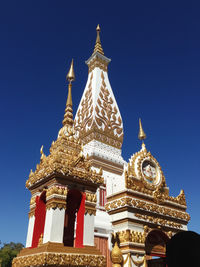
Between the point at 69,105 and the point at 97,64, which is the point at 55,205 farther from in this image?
the point at 97,64

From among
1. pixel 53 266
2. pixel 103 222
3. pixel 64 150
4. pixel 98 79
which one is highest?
pixel 98 79

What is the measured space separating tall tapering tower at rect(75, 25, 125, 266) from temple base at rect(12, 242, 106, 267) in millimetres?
2815

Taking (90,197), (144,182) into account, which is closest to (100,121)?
(144,182)

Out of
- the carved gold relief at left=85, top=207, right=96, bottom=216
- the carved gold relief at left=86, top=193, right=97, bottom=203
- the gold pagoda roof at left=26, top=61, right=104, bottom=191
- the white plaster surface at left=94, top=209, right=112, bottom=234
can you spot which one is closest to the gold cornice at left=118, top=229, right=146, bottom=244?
the white plaster surface at left=94, top=209, right=112, bottom=234

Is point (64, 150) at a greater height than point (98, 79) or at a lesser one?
lesser

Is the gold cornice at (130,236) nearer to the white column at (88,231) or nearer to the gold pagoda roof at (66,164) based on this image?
the white column at (88,231)

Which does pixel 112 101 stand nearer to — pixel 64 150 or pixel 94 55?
pixel 94 55

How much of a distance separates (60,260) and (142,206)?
5.74 meters

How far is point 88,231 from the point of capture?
1032 cm

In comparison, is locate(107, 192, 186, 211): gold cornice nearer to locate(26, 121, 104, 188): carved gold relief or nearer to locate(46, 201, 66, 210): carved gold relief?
locate(26, 121, 104, 188): carved gold relief

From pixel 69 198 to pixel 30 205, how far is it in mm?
1703

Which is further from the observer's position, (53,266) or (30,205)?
(30,205)

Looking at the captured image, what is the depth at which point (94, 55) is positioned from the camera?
22156 millimetres

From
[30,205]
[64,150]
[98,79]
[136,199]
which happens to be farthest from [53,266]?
[98,79]
